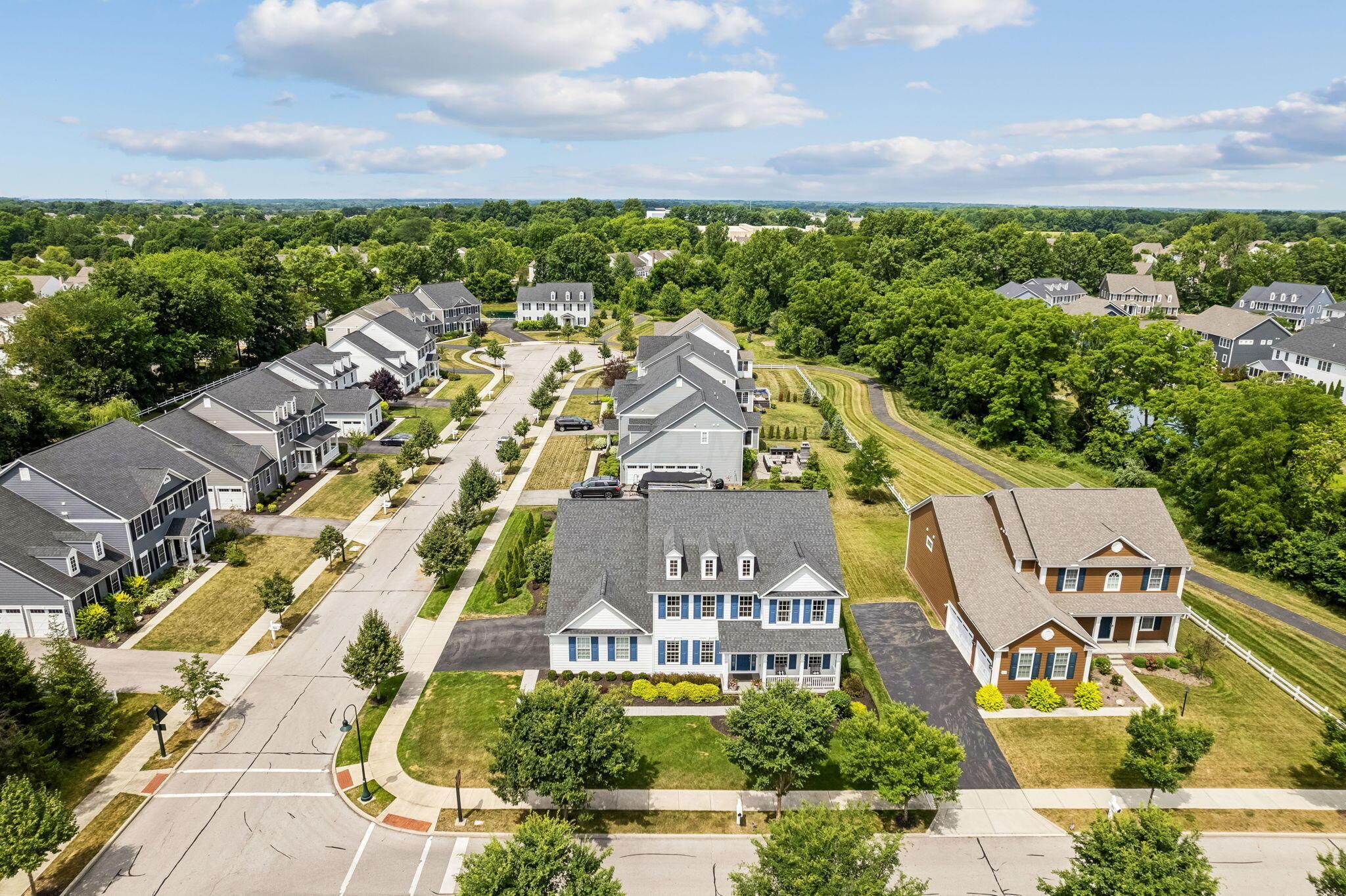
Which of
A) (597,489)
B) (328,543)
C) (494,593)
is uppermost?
(328,543)

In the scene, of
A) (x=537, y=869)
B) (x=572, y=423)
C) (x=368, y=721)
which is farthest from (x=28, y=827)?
(x=572, y=423)

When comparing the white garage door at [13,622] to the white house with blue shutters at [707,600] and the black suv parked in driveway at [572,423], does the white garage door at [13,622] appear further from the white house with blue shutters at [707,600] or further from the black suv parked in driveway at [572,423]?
the black suv parked in driveway at [572,423]

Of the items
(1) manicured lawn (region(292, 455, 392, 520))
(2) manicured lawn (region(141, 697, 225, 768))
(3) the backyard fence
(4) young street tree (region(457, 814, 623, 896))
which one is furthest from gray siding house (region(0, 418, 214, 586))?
(3) the backyard fence

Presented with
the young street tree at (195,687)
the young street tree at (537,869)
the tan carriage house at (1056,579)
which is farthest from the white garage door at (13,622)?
the tan carriage house at (1056,579)

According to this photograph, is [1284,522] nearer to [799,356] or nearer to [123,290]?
[799,356]

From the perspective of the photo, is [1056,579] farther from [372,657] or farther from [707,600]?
[372,657]

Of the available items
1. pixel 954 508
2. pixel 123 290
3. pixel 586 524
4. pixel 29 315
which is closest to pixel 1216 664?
pixel 954 508
